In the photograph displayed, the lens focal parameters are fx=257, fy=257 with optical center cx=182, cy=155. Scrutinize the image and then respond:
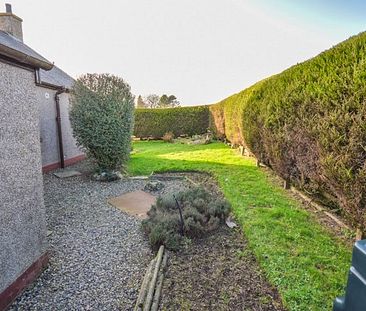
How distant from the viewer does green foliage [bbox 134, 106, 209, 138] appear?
21.7 metres

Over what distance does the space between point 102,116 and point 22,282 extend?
5704 millimetres

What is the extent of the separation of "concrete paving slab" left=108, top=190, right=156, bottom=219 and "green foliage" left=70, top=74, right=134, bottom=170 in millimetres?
2140

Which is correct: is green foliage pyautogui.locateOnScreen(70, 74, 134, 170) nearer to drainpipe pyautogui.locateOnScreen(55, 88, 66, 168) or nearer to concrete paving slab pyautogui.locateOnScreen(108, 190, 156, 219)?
concrete paving slab pyautogui.locateOnScreen(108, 190, 156, 219)

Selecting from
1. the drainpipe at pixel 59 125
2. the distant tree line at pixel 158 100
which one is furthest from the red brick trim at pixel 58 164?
the distant tree line at pixel 158 100

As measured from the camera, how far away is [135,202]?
20.3ft

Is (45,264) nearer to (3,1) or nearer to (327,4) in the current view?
(327,4)

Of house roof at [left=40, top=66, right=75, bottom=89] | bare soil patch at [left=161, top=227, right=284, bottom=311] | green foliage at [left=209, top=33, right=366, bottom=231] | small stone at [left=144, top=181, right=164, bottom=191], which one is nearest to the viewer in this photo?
bare soil patch at [left=161, top=227, right=284, bottom=311]

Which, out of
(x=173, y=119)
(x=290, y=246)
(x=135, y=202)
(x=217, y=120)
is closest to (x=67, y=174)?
(x=135, y=202)

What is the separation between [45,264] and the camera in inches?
138

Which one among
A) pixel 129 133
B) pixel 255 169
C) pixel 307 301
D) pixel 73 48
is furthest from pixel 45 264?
pixel 73 48

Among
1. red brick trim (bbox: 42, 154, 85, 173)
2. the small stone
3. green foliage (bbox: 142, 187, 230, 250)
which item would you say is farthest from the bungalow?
red brick trim (bbox: 42, 154, 85, 173)

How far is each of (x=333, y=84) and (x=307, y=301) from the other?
2.97 m

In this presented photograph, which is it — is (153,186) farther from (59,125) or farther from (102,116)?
(59,125)

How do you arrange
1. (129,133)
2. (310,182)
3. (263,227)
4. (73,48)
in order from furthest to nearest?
(73,48), (129,133), (310,182), (263,227)
